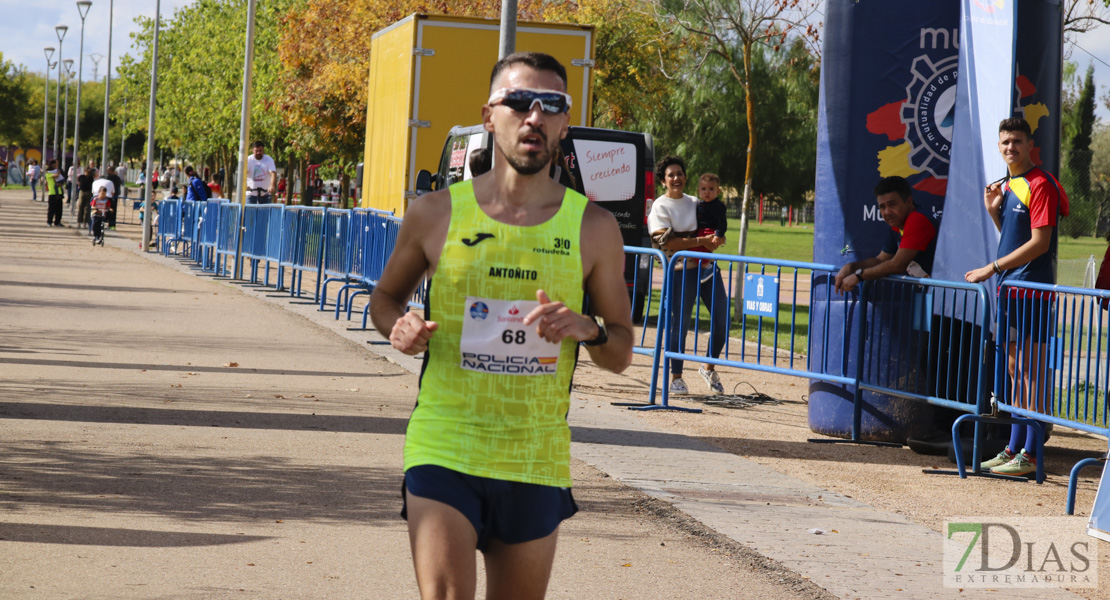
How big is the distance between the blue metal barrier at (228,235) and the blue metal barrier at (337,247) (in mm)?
5181

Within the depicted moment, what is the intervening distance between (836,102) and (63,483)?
19.3 ft

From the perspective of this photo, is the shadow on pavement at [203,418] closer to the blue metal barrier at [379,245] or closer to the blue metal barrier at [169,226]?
the blue metal barrier at [379,245]

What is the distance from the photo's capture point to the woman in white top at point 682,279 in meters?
11.0

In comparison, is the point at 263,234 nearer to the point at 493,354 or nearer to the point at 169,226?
the point at 169,226

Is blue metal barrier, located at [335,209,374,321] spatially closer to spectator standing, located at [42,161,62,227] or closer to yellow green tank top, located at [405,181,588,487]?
yellow green tank top, located at [405,181,588,487]

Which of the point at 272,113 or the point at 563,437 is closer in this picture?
the point at 563,437

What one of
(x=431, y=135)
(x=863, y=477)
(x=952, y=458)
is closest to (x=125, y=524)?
(x=863, y=477)

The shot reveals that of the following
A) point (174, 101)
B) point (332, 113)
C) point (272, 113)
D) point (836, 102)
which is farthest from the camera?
point (174, 101)

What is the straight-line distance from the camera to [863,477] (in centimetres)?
821

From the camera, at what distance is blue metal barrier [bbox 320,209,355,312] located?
1695cm

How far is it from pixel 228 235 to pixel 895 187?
1678cm

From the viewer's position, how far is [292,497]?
675 centimetres

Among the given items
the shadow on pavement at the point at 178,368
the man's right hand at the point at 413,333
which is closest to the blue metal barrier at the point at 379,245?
the shadow on pavement at the point at 178,368

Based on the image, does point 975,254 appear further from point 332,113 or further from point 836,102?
point 332,113
